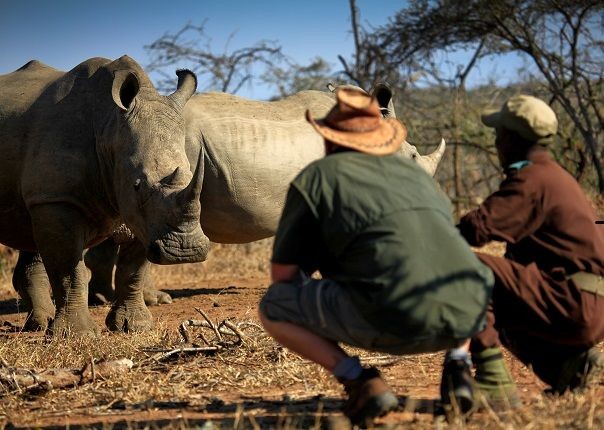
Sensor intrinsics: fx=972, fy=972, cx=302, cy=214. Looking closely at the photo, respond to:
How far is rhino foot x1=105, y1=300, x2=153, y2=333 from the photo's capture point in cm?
732

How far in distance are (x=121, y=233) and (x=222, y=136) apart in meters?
1.29

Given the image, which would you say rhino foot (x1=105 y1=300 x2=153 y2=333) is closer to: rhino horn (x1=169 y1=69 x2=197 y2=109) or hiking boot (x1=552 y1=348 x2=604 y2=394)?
rhino horn (x1=169 y1=69 x2=197 y2=109)

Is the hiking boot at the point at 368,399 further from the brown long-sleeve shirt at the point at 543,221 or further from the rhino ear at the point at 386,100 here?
the rhino ear at the point at 386,100

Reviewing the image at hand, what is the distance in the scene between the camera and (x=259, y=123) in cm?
863

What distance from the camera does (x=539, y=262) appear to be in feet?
12.9

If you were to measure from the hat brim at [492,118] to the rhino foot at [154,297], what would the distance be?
18.2 ft

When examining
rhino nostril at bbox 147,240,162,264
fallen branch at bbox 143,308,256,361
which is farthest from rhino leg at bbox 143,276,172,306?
fallen branch at bbox 143,308,256,361

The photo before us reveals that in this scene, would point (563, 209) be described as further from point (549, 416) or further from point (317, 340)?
point (317, 340)

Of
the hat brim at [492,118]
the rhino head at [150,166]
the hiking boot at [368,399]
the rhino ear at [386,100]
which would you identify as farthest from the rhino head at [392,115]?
the hiking boot at [368,399]

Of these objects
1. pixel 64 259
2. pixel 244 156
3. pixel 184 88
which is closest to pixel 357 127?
pixel 64 259

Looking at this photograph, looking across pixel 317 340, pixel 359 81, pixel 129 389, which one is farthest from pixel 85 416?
pixel 359 81

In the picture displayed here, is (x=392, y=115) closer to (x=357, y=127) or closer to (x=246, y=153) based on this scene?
(x=246, y=153)

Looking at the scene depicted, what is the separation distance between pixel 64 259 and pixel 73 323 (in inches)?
17.8

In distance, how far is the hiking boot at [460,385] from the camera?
3623 millimetres
